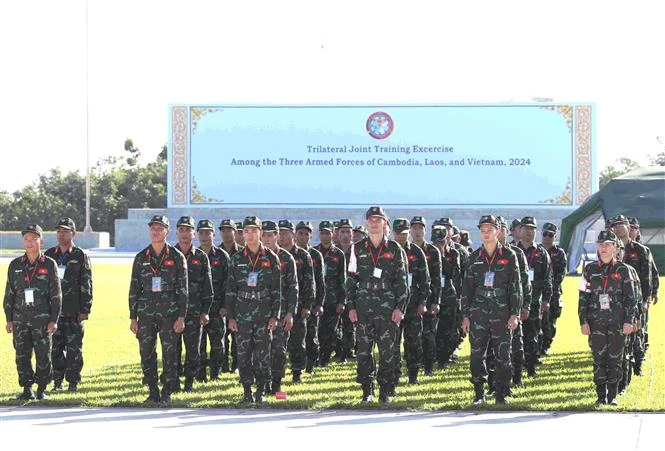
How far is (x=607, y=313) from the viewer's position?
9742 mm

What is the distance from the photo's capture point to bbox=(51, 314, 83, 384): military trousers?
1107 centimetres

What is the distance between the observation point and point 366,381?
998cm

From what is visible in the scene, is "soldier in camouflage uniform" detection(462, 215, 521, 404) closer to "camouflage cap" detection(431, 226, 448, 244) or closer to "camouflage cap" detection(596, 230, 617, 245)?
"camouflage cap" detection(596, 230, 617, 245)

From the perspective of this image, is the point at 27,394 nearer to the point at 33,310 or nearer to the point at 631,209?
the point at 33,310

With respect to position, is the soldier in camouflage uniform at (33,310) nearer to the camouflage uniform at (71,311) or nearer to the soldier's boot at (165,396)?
the camouflage uniform at (71,311)

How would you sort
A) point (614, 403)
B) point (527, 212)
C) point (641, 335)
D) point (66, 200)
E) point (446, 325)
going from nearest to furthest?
point (614, 403) < point (641, 335) < point (446, 325) < point (527, 212) < point (66, 200)

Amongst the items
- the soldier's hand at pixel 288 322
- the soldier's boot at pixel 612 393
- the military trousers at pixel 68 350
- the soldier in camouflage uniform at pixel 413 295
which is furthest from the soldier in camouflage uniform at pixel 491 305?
the military trousers at pixel 68 350

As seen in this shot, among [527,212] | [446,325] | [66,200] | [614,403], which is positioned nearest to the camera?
[614,403]

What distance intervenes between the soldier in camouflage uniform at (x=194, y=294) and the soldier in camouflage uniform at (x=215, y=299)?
0.56 meters

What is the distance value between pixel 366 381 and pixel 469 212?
3916 centimetres

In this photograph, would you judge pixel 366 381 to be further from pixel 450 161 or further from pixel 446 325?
pixel 450 161

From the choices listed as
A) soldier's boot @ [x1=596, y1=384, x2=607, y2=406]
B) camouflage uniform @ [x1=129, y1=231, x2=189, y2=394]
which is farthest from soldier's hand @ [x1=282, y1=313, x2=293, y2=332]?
soldier's boot @ [x1=596, y1=384, x2=607, y2=406]

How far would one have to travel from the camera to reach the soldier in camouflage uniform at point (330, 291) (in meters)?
12.9

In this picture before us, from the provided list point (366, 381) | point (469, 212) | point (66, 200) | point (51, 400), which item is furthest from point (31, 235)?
point (66, 200)
